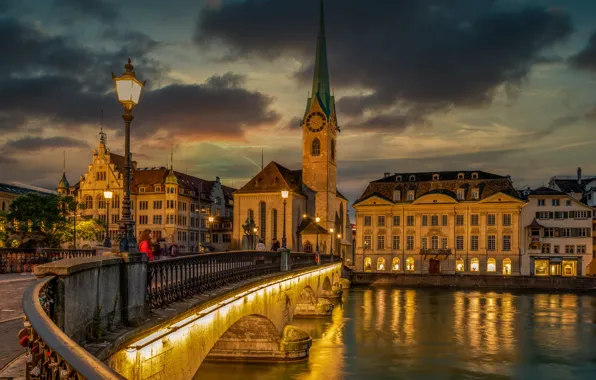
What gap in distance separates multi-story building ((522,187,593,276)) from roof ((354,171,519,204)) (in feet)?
15.5

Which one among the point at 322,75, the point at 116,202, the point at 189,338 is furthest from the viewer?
the point at 322,75

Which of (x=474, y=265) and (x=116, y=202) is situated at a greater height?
(x=116, y=202)

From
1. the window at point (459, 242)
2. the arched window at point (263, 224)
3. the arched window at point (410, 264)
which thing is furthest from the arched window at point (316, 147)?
the window at point (459, 242)

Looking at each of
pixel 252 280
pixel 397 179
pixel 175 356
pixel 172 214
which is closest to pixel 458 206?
pixel 397 179

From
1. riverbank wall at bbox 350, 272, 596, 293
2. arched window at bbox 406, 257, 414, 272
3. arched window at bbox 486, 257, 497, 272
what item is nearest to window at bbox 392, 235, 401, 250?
arched window at bbox 406, 257, 414, 272

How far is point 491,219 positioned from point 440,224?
21.8 ft

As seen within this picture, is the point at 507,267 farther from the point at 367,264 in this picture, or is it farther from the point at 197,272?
the point at 197,272

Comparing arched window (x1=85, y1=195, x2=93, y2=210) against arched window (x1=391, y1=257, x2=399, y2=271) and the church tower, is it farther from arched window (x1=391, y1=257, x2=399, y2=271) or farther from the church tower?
arched window (x1=391, y1=257, x2=399, y2=271)

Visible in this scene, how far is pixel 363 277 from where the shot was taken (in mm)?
77250

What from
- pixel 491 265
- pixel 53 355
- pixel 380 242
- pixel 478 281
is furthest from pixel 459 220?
pixel 53 355

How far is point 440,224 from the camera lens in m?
84.9

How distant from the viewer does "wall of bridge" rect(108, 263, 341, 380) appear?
33.3 feet

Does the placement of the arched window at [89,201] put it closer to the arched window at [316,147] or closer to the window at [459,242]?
the arched window at [316,147]

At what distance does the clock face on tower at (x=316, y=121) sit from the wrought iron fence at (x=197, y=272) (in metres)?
65.3
